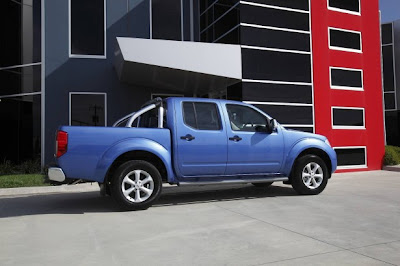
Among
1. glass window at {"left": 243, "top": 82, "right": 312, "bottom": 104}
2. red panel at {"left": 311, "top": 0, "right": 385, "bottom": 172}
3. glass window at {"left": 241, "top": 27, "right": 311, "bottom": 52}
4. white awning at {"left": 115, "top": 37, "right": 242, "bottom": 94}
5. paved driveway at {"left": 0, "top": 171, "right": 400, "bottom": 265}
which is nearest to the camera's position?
paved driveway at {"left": 0, "top": 171, "right": 400, "bottom": 265}

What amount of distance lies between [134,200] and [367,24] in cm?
1225

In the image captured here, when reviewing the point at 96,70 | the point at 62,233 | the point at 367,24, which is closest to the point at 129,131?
the point at 62,233

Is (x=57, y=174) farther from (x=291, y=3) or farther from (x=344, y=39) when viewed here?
(x=344, y=39)

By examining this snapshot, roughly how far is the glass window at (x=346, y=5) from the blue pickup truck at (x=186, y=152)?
8066mm

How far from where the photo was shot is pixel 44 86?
43.9ft

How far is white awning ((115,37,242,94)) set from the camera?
10453 millimetres

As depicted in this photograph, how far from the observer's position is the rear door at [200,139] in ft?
21.6

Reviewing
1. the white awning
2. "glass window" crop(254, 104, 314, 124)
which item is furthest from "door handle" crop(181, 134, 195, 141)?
"glass window" crop(254, 104, 314, 124)

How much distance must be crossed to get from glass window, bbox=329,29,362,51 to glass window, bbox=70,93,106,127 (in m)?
8.65

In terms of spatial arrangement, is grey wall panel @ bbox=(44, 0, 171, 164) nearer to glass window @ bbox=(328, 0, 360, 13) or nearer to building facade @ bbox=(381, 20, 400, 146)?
glass window @ bbox=(328, 0, 360, 13)

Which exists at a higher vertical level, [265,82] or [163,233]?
[265,82]

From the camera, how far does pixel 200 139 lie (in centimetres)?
668

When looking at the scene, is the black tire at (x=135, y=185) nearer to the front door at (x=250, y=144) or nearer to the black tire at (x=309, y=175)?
the front door at (x=250, y=144)

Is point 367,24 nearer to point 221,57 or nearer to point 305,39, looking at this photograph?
point 305,39
